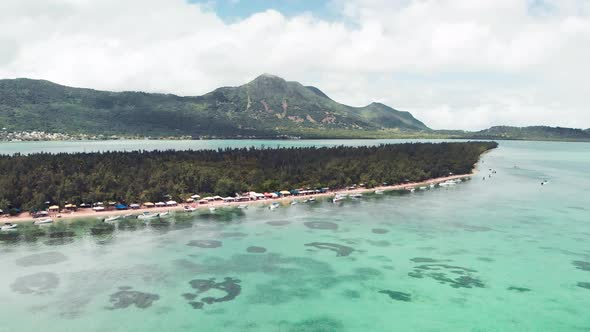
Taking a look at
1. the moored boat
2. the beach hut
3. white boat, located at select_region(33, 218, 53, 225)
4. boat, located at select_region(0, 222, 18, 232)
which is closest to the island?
the beach hut

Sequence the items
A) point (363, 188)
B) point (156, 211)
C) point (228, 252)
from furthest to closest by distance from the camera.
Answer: point (363, 188) → point (156, 211) → point (228, 252)

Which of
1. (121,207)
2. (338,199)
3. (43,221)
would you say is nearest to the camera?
A: (43,221)

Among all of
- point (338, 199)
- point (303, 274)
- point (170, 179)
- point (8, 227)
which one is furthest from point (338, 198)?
point (8, 227)

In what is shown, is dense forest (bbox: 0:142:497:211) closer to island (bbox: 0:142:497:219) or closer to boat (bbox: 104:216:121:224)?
island (bbox: 0:142:497:219)

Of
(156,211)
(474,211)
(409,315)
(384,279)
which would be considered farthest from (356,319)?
(474,211)

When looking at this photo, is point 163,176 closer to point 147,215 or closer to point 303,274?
point 147,215

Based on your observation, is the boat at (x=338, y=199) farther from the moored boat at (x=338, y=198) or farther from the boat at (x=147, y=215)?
the boat at (x=147, y=215)

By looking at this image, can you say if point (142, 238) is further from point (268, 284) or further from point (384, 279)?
point (384, 279)

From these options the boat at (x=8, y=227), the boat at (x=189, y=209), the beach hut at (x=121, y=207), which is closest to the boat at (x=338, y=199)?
the boat at (x=189, y=209)
